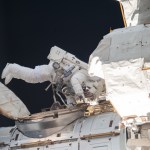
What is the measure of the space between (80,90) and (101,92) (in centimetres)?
57

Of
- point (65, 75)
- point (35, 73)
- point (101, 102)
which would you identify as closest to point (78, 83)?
point (65, 75)

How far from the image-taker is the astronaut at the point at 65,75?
6762 millimetres

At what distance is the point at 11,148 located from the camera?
645 cm

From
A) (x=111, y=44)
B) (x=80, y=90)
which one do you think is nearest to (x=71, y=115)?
(x=80, y=90)

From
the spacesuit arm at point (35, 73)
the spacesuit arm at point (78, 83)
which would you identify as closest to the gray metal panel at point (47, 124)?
the spacesuit arm at point (78, 83)

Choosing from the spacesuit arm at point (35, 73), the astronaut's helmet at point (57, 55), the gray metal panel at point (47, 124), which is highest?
the astronaut's helmet at point (57, 55)

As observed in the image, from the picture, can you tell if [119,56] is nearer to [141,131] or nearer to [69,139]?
[141,131]

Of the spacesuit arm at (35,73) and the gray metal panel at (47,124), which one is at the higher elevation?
the spacesuit arm at (35,73)

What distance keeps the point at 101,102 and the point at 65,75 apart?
795mm

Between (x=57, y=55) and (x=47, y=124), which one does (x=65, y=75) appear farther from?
(x=47, y=124)

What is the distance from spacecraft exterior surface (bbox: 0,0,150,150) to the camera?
4.78 metres

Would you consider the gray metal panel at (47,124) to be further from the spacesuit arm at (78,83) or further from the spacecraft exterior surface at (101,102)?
the spacesuit arm at (78,83)

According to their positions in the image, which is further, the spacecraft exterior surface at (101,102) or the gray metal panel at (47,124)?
the gray metal panel at (47,124)

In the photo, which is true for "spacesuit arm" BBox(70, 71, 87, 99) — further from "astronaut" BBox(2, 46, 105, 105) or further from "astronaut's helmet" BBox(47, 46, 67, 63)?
"astronaut's helmet" BBox(47, 46, 67, 63)
